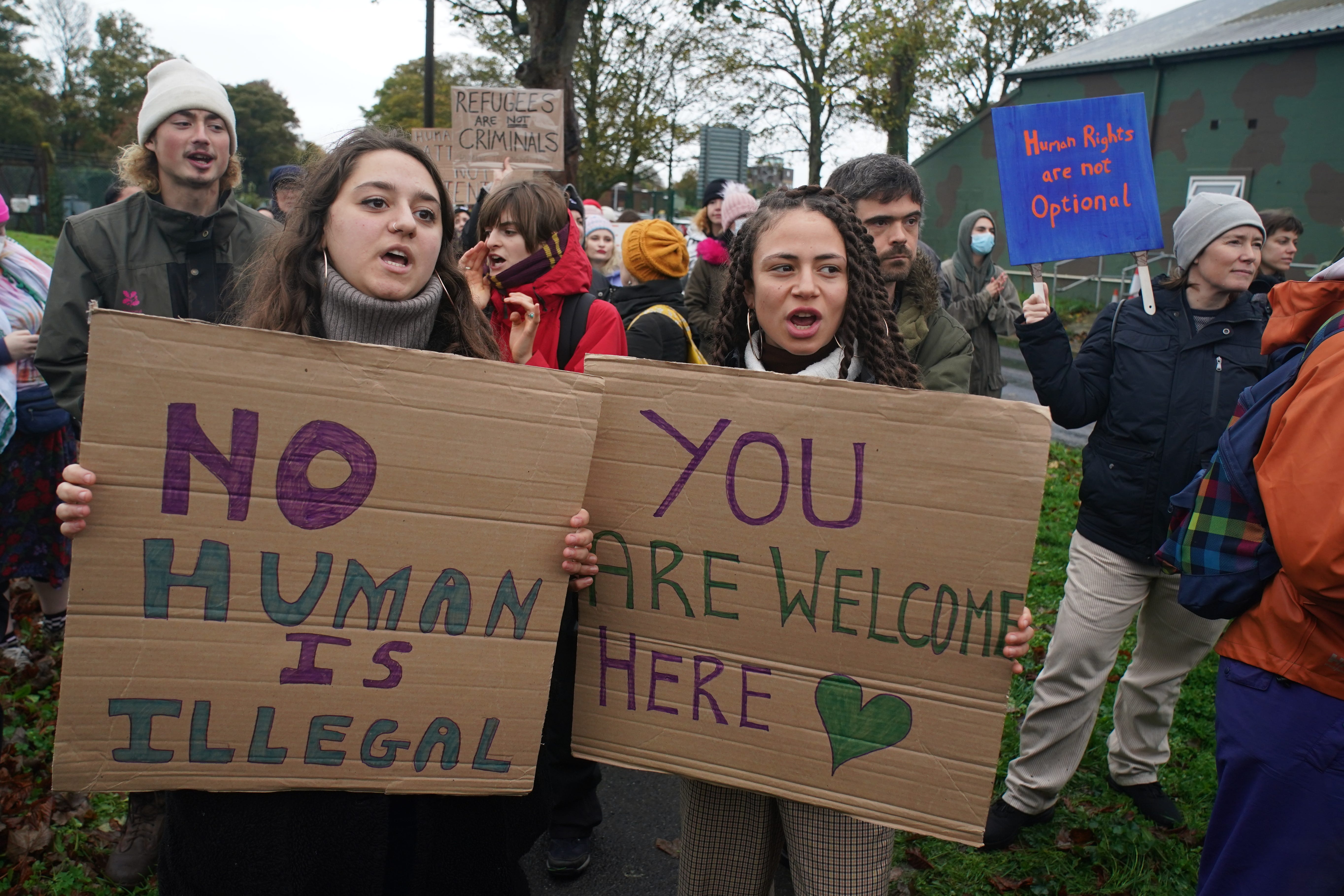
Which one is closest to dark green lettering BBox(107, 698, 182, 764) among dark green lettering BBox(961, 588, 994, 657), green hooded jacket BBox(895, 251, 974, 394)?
dark green lettering BBox(961, 588, 994, 657)

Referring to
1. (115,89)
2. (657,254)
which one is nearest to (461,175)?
(657,254)

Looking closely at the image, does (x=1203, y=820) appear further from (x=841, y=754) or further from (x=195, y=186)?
(x=195, y=186)

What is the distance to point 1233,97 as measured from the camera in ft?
55.0

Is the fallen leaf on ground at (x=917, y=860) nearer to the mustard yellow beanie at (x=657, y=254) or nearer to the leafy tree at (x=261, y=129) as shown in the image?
the mustard yellow beanie at (x=657, y=254)

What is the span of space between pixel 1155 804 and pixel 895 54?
81.4 ft

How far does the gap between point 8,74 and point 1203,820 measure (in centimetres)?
5529

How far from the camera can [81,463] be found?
149cm

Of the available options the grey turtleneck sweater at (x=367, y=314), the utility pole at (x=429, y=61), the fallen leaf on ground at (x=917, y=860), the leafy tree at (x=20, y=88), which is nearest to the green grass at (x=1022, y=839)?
the fallen leaf on ground at (x=917, y=860)

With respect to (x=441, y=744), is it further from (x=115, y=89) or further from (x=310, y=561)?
(x=115, y=89)

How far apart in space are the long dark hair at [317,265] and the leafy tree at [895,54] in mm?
24235

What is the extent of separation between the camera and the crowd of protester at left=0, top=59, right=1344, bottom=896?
5.71ft

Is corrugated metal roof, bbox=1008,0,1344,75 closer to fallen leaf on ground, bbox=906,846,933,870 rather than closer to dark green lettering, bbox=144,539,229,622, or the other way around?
fallen leaf on ground, bbox=906,846,933,870

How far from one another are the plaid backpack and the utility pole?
16422mm

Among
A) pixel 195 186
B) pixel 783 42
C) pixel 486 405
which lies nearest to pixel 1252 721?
pixel 486 405
